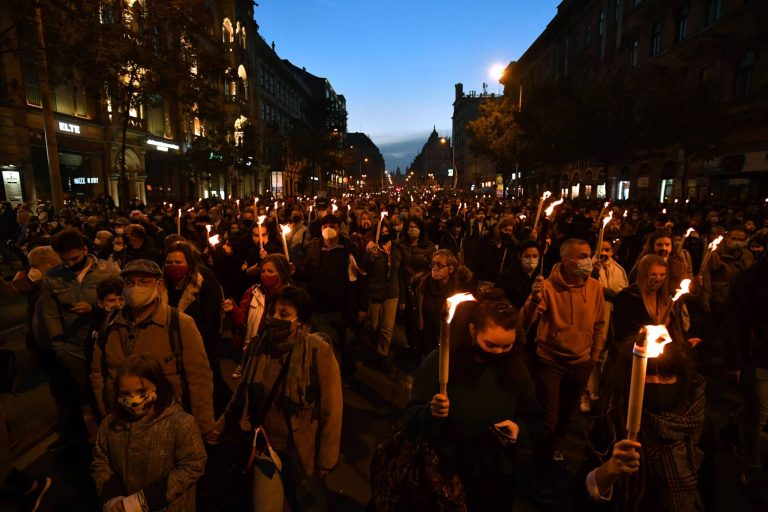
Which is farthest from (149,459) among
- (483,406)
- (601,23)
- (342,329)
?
(601,23)

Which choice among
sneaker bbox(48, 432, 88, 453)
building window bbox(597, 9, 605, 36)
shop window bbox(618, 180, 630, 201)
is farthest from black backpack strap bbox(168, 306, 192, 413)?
building window bbox(597, 9, 605, 36)

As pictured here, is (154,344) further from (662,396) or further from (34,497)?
(662,396)

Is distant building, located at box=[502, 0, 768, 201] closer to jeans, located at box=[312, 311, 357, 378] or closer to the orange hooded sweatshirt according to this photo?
jeans, located at box=[312, 311, 357, 378]

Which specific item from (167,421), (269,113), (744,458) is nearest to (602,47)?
(269,113)

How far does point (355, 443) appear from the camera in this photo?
4.62 m

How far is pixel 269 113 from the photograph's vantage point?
57875 millimetres

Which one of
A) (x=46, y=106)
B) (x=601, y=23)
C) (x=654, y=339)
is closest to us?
(x=654, y=339)

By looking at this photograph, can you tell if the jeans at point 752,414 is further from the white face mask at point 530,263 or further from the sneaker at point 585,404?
the white face mask at point 530,263

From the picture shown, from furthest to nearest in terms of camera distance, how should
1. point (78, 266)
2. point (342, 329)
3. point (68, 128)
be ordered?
point (68, 128), point (342, 329), point (78, 266)

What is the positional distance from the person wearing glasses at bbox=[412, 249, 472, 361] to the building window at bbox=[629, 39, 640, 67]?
3501cm

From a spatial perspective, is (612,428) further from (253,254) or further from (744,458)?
(253,254)

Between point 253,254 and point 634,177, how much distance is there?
3103 cm

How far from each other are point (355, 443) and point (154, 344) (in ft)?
7.56

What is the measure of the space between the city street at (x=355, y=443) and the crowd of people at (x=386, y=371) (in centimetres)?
14
